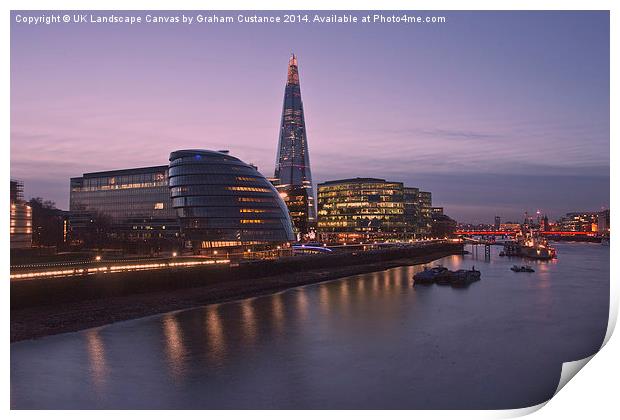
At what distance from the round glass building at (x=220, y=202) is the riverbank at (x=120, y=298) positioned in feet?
38.5

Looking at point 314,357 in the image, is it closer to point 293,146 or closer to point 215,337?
point 215,337

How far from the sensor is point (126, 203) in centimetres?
5562

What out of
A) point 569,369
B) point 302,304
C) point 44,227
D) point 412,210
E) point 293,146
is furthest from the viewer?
point 293,146

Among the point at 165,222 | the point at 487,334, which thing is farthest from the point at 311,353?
the point at 165,222

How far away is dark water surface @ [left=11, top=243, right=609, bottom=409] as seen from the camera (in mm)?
12094

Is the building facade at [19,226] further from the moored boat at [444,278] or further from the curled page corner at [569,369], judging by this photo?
the curled page corner at [569,369]

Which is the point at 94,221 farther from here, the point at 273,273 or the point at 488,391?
the point at 488,391

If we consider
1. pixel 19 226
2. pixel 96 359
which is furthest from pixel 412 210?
pixel 96 359

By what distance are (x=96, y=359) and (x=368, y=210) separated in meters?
83.6

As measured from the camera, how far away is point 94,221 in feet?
178

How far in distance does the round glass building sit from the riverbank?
1174 centimetres

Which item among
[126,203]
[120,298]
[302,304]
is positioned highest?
[126,203]
